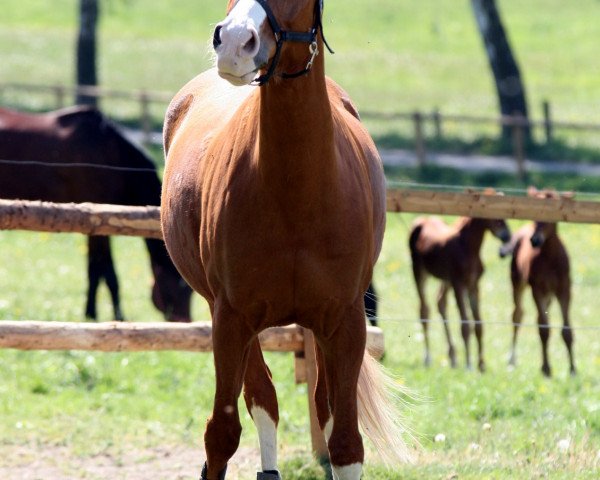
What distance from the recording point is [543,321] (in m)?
10.0

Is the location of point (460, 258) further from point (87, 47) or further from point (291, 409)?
point (87, 47)

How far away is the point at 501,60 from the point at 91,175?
1374 centimetres

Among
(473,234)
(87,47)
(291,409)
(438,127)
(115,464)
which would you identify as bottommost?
(115,464)

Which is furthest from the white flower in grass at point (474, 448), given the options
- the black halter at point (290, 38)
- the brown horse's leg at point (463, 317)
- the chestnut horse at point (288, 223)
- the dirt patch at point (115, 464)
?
the brown horse's leg at point (463, 317)

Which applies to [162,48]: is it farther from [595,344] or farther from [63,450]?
[63,450]

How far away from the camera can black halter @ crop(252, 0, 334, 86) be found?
11.3ft

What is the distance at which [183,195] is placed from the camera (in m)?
4.70

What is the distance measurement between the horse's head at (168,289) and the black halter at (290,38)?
22.7ft

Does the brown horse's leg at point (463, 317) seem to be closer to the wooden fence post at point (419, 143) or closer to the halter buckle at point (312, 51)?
the halter buckle at point (312, 51)

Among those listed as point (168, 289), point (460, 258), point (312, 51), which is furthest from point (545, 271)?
point (312, 51)

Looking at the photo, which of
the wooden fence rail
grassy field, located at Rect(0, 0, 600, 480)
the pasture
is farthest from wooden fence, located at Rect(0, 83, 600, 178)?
the wooden fence rail

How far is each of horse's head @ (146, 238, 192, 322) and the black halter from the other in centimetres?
691

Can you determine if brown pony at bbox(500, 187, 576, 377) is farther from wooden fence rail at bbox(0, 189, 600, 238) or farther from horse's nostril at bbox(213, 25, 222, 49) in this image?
horse's nostril at bbox(213, 25, 222, 49)

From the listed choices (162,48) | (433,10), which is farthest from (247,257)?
(433,10)
